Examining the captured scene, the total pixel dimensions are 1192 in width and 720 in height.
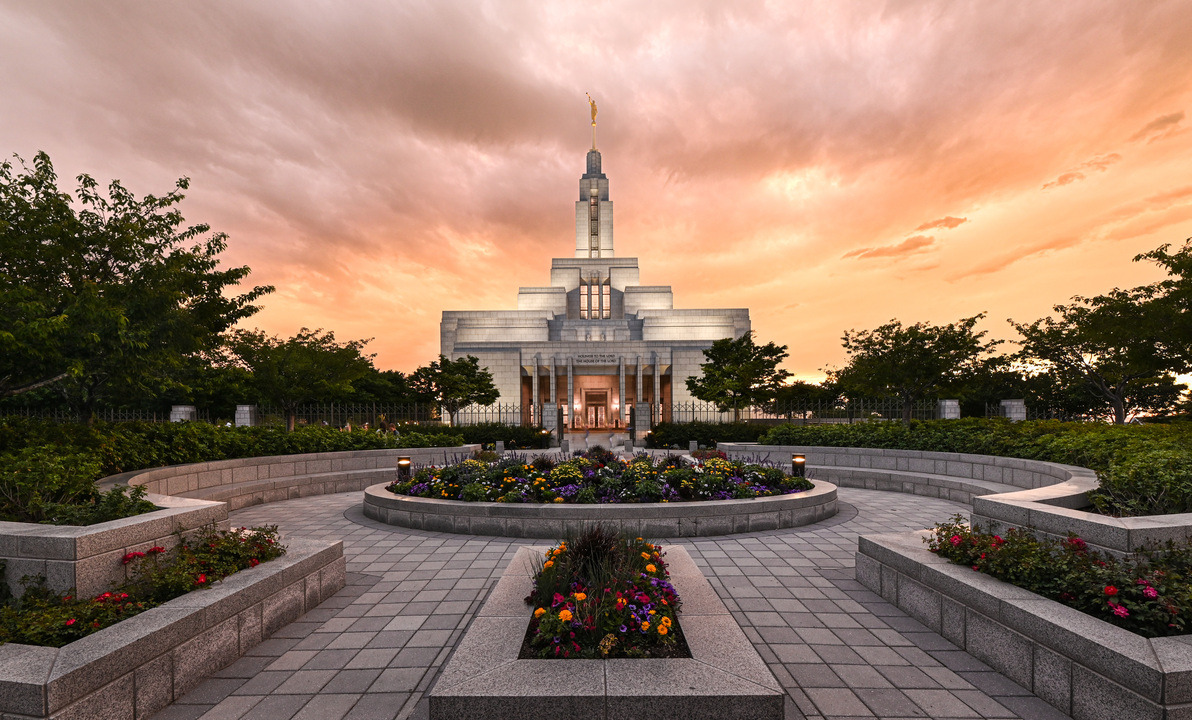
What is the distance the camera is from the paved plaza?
386 cm

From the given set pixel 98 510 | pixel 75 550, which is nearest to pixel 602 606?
pixel 75 550

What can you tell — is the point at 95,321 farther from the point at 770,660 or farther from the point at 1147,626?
the point at 1147,626

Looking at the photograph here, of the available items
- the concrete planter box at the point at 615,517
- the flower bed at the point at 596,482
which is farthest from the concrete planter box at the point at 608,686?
the flower bed at the point at 596,482

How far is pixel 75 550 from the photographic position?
4445 mm

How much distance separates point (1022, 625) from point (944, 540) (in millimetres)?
1514

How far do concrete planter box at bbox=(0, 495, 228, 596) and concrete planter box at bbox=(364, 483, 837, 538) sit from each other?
457 centimetres

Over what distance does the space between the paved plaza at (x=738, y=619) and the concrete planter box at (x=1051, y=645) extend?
18 cm

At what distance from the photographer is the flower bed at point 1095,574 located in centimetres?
366

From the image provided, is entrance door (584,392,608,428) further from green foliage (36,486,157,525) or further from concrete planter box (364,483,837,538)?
green foliage (36,486,157,525)

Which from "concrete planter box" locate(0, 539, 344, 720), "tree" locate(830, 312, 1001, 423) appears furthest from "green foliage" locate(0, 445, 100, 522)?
"tree" locate(830, 312, 1001, 423)

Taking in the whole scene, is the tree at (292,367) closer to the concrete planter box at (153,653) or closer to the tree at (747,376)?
the tree at (747,376)

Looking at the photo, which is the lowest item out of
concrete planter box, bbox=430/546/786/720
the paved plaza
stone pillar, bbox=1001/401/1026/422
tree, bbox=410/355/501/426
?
the paved plaza

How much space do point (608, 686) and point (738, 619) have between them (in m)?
2.79

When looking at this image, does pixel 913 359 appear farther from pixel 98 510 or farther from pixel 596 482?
pixel 98 510
